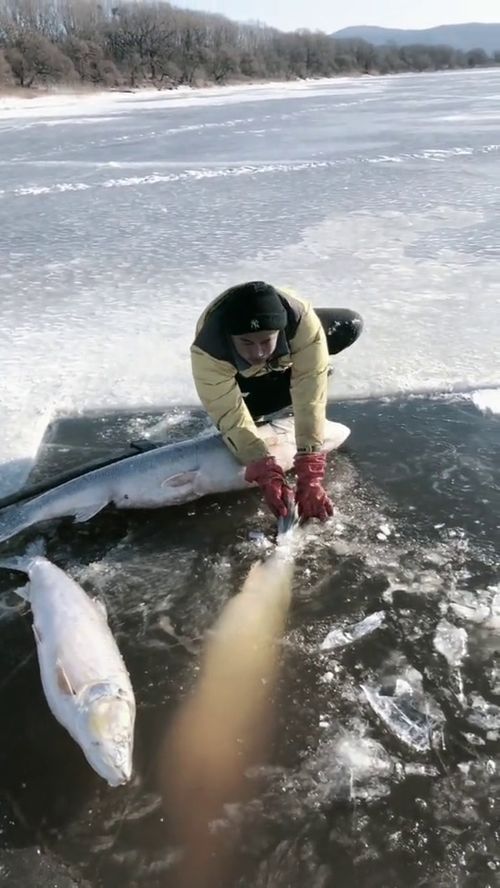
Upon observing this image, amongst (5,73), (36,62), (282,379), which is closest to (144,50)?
(36,62)

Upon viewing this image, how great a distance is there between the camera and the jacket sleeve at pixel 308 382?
3727 mm

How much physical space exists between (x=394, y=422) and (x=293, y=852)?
9.45ft

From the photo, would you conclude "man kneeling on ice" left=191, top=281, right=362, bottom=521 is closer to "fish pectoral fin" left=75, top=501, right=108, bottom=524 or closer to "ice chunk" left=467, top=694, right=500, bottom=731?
"fish pectoral fin" left=75, top=501, right=108, bottom=524

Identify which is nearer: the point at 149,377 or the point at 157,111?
the point at 149,377

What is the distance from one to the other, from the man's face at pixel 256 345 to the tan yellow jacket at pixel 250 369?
71 millimetres

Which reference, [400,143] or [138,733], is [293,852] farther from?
[400,143]

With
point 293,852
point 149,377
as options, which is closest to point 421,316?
point 149,377

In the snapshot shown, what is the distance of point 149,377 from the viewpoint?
5133 mm

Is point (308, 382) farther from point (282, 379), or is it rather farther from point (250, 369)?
point (282, 379)

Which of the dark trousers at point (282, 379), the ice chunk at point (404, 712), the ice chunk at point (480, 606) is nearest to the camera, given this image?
the ice chunk at point (404, 712)

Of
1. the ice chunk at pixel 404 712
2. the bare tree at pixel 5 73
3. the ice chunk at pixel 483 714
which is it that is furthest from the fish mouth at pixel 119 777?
the bare tree at pixel 5 73

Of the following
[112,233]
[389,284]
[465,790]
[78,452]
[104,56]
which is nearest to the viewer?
[465,790]

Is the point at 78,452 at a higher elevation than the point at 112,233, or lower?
lower

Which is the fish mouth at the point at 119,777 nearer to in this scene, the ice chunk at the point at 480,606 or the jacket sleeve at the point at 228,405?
the ice chunk at the point at 480,606
